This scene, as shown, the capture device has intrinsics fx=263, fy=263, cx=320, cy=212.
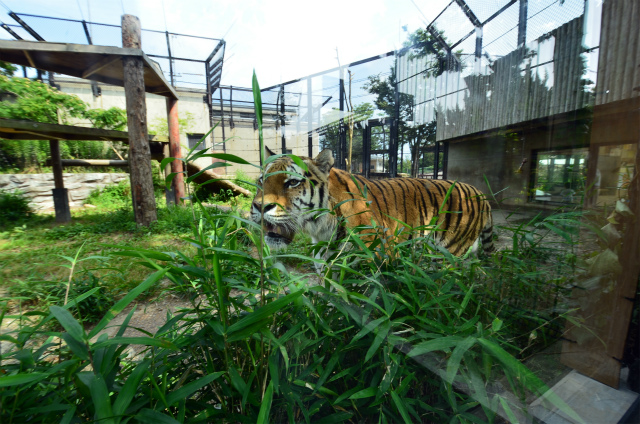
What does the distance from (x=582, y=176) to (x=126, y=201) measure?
2176mm

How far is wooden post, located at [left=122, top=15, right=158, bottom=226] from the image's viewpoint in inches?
45.1

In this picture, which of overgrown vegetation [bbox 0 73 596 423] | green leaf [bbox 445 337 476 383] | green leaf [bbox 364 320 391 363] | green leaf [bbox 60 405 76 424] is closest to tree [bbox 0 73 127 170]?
overgrown vegetation [bbox 0 73 596 423]

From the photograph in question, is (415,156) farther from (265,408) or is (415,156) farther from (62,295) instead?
(62,295)

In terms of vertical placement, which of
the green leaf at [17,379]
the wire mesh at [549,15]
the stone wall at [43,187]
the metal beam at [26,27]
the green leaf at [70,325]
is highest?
the wire mesh at [549,15]

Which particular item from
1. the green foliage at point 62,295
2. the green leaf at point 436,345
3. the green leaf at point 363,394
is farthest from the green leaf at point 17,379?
the green leaf at point 436,345

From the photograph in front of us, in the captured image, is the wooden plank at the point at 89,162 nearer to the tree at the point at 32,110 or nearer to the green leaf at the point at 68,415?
the tree at the point at 32,110

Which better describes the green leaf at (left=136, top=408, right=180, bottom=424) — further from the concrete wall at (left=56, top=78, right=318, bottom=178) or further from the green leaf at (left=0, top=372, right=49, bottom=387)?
the concrete wall at (left=56, top=78, right=318, bottom=178)

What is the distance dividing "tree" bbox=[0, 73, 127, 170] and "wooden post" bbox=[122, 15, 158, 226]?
28 cm

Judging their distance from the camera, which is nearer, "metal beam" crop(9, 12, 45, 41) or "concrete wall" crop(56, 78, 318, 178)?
"metal beam" crop(9, 12, 45, 41)

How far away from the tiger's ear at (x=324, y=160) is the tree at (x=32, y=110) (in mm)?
1098

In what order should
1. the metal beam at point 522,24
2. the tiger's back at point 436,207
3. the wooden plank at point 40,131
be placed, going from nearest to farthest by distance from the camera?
the wooden plank at point 40,131
the metal beam at point 522,24
the tiger's back at point 436,207

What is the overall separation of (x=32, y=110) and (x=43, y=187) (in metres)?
0.38

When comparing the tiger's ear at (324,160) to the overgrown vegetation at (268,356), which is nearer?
the overgrown vegetation at (268,356)

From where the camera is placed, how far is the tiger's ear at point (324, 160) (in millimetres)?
1512
